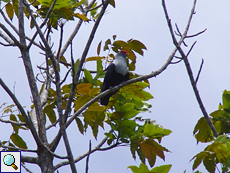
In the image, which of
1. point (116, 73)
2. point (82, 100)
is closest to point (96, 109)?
point (82, 100)

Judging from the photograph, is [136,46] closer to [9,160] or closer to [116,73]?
[116,73]

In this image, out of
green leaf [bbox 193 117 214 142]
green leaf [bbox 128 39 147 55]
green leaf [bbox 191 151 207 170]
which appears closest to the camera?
green leaf [bbox 191 151 207 170]

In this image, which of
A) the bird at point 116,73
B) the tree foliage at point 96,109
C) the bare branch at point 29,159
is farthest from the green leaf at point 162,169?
the bird at point 116,73

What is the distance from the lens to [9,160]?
3902 mm

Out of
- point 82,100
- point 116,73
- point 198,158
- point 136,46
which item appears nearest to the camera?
point 198,158

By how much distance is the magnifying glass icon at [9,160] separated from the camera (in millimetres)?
3844

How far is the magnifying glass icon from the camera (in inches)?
151

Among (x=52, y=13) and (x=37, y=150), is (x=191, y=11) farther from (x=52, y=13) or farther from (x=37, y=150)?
(x=37, y=150)

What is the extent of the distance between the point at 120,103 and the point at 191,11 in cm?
130

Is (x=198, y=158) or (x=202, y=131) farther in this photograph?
(x=202, y=131)

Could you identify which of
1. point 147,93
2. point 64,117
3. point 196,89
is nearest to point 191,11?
point 196,89

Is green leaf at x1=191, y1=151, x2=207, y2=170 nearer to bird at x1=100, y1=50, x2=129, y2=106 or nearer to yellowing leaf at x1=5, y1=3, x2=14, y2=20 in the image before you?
bird at x1=100, y1=50, x2=129, y2=106

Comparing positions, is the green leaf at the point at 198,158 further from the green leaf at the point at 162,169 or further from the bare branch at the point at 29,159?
the bare branch at the point at 29,159

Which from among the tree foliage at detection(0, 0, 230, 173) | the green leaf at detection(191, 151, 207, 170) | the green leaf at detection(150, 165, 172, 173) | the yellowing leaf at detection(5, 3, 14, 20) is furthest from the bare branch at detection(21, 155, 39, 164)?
the yellowing leaf at detection(5, 3, 14, 20)
